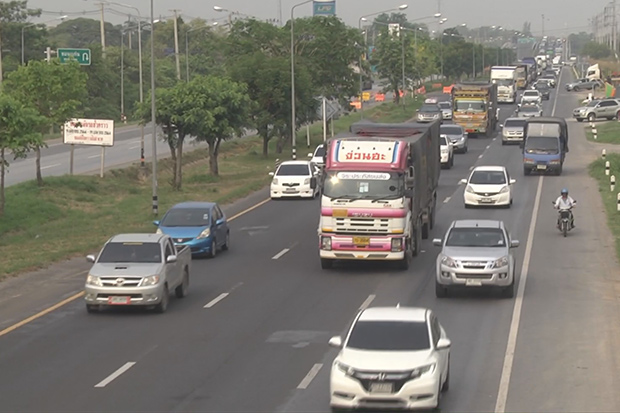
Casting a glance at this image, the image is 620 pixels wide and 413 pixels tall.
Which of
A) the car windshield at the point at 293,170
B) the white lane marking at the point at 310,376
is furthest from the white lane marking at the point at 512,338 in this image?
the car windshield at the point at 293,170

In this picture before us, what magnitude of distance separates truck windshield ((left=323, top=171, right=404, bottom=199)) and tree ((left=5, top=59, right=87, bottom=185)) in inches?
774

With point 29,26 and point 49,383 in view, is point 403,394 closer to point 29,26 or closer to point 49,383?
point 49,383

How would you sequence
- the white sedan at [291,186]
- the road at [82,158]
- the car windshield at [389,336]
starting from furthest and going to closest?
the road at [82,158], the white sedan at [291,186], the car windshield at [389,336]

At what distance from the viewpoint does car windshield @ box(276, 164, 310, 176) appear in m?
49.0

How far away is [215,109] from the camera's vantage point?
54094 millimetres

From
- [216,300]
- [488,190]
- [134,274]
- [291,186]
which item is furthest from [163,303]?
[291,186]

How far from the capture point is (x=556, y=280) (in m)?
28.2

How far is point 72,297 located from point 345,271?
7357 millimetres

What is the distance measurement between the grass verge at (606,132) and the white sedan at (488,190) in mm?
32842

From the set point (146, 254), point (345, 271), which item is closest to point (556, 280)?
point (345, 271)

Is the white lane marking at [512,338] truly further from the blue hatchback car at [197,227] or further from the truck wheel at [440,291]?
the blue hatchback car at [197,227]

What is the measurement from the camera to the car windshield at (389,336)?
1595cm

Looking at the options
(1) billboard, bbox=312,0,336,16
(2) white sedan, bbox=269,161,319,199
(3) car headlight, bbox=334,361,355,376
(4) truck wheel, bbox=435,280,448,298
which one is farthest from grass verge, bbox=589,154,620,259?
(1) billboard, bbox=312,0,336,16

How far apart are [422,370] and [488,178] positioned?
1161 inches
